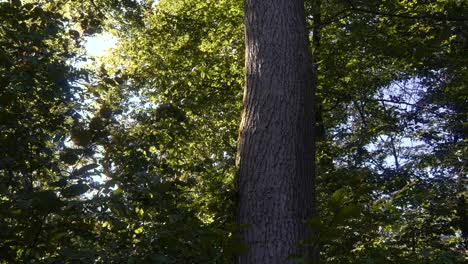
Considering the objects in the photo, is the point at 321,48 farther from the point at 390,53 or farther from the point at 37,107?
the point at 37,107

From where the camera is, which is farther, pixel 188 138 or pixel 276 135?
pixel 188 138

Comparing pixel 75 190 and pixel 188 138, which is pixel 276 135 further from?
pixel 188 138

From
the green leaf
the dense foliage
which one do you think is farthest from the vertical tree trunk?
the green leaf

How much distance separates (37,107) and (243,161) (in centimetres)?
173

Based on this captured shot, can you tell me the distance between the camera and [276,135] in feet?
12.3

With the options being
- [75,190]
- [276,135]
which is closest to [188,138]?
[276,135]

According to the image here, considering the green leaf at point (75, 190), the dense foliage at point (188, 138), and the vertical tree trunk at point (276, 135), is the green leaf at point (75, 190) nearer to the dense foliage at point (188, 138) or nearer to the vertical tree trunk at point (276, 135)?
the dense foliage at point (188, 138)

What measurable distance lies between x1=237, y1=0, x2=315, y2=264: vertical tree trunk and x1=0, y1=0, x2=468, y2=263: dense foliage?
22cm

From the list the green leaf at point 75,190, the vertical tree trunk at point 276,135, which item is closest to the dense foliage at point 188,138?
the green leaf at point 75,190

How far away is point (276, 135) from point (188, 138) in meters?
2.41

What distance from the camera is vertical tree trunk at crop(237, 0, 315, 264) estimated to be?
138 inches

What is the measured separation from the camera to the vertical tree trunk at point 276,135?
11.5 ft

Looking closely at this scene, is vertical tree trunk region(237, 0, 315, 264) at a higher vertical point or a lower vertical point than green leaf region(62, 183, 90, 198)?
higher

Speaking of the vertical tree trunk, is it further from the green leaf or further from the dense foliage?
the green leaf
